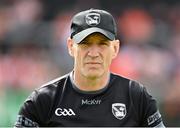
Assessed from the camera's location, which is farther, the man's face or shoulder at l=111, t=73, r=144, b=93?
shoulder at l=111, t=73, r=144, b=93

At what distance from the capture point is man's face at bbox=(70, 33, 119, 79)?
190 inches

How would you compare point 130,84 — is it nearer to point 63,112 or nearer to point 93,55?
point 93,55

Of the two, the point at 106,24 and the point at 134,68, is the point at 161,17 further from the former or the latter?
the point at 106,24

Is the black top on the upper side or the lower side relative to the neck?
lower

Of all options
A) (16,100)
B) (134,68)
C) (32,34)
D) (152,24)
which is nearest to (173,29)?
(152,24)

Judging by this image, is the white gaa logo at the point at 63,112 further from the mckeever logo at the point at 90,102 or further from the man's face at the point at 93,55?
the man's face at the point at 93,55

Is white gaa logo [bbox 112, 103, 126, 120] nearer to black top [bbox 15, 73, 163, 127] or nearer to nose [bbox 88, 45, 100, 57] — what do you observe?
black top [bbox 15, 73, 163, 127]

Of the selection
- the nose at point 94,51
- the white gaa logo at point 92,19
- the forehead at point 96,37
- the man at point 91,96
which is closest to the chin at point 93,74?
the man at point 91,96

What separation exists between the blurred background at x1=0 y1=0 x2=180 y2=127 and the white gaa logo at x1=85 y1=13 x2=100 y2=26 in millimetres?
3964

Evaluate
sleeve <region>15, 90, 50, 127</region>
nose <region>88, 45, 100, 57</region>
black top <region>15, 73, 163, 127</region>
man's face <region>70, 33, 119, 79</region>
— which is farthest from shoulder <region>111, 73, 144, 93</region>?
sleeve <region>15, 90, 50, 127</region>

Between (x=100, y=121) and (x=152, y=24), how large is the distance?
6.64 metres

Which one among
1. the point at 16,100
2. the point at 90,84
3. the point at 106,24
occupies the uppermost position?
the point at 106,24

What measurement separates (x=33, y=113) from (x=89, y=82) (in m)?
0.42

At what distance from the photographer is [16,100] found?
9148 mm
